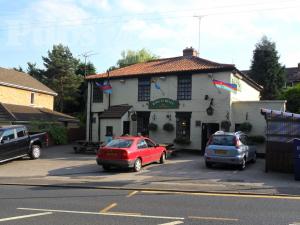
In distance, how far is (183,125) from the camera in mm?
27094

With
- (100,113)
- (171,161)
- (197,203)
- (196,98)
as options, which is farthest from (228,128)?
(197,203)

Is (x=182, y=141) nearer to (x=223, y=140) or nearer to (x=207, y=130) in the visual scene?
(x=207, y=130)

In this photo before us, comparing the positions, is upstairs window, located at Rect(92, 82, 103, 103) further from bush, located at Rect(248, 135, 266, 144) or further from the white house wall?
bush, located at Rect(248, 135, 266, 144)

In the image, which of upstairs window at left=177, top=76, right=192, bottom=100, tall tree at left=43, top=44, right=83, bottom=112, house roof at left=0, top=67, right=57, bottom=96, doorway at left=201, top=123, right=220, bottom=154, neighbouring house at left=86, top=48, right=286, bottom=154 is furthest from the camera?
tall tree at left=43, top=44, right=83, bottom=112

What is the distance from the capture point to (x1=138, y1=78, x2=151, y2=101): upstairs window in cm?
2850

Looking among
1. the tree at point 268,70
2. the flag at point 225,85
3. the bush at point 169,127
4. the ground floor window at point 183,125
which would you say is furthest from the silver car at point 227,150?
the tree at point 268,70

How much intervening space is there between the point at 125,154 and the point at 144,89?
1261 cm

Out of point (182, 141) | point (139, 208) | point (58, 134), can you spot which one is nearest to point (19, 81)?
point (58, 134)

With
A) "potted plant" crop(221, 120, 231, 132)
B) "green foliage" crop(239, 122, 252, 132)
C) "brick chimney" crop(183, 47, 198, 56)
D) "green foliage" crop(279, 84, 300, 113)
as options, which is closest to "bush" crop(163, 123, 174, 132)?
"potted plant" crop(221, 120, 231, 132)

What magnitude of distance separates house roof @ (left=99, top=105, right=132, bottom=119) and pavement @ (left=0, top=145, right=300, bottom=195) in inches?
274

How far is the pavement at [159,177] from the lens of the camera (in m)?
12.6

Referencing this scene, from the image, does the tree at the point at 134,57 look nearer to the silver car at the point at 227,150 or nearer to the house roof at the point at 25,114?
the house roof at the point at 25,114

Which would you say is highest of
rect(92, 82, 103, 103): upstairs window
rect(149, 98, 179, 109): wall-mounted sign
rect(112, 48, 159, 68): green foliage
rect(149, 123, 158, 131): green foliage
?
rect(112, 48, 159, 68): green foliage

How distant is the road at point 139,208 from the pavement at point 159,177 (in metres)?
1.20
